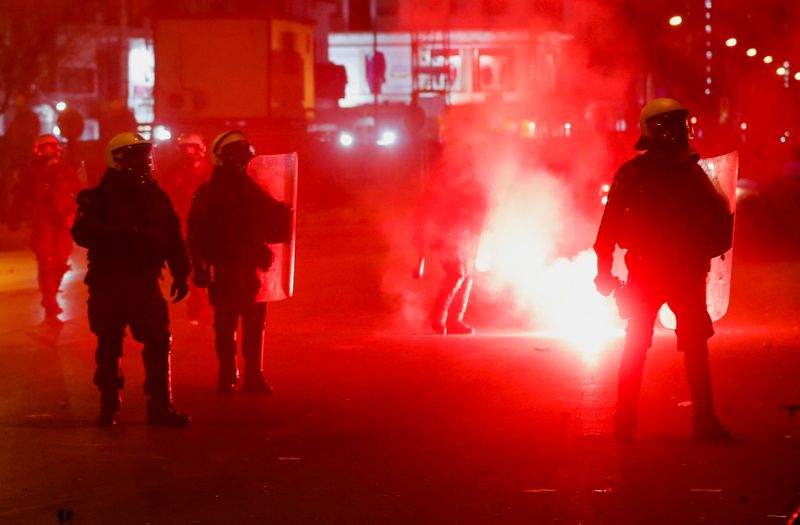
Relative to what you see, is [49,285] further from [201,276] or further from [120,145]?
[120,145]

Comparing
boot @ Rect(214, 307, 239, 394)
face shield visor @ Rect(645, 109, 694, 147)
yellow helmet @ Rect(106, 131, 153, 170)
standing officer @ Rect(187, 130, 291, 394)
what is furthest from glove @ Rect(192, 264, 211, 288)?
face shield visor @ Rect(645, 109, 694, 147)

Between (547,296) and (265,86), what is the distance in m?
27.7

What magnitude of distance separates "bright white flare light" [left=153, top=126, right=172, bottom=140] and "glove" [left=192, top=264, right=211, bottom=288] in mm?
28101

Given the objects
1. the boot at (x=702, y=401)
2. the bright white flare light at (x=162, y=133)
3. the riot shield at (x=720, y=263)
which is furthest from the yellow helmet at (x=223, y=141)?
the bright white flare light at (x=162, y=133)

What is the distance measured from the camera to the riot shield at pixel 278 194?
852 centimetres

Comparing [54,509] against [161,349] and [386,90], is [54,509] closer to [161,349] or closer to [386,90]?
[161,349]

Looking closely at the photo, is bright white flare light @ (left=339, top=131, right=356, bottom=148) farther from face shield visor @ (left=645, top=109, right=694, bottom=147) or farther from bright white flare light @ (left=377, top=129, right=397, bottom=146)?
face shield visor @ (left=645, top=109, right=694, bottom=147)

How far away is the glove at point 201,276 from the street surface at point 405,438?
0.74 metres

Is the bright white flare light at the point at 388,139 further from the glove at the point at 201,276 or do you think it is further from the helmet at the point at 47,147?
the glove at the point at 201,276

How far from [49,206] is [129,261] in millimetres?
4944

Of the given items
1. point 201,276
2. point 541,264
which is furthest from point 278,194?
point 541,264

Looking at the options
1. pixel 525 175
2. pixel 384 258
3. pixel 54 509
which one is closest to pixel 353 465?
pixel 54 509

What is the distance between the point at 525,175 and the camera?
1476 cm

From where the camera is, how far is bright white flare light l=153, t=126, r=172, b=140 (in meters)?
36.1
